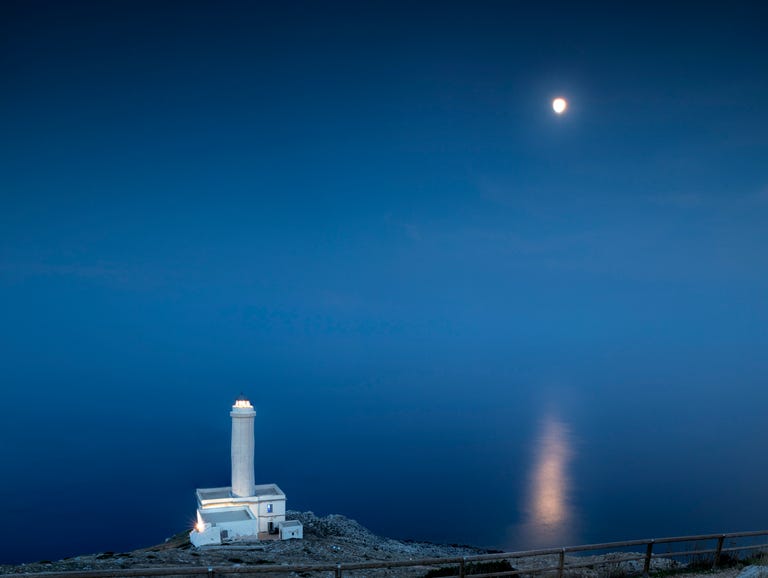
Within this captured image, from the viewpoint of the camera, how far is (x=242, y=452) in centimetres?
2717

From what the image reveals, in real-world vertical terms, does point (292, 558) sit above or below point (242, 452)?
below

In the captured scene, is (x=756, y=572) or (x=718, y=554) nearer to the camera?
(x=756, y=572)

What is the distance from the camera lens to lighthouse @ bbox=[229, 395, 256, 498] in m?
26.7

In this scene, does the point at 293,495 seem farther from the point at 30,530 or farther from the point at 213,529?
the point at 213,529

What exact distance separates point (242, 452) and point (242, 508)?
108 inches

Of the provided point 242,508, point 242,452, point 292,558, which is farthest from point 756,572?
point 242,452

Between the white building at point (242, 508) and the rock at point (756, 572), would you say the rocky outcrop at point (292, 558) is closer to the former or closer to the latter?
the white building at point (242, 508)

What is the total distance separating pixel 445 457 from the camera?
83438 mm

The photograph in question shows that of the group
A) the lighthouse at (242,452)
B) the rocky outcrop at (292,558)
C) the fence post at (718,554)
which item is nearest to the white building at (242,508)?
the lighthouse at (242,452)

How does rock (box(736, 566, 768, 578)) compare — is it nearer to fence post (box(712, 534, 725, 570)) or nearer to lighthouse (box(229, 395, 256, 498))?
fence post (box(712, 534, 725, 570))

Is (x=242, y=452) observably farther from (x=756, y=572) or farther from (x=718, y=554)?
(x=756, y=572)

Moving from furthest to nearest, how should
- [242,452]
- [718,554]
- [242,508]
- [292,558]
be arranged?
1. [242,452]
2. [242,508]
3. [292,558]
4. [718,554]

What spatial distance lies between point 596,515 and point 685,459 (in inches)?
1145

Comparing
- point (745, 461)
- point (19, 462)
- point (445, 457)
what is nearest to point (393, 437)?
point (445, 457)
